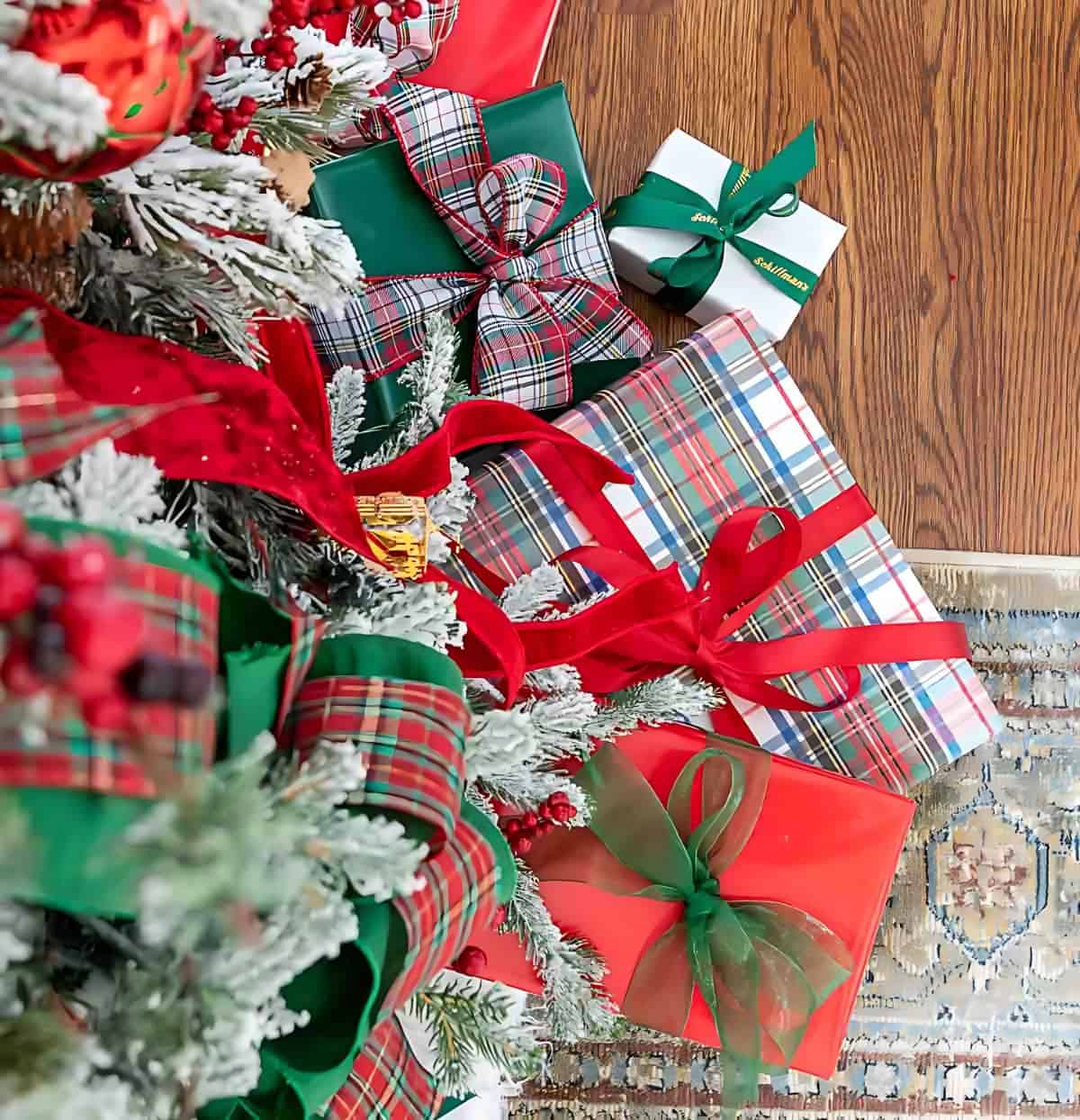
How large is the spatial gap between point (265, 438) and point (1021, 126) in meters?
0.84

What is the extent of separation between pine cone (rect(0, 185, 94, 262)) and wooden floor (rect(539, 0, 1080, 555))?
598 millimetres

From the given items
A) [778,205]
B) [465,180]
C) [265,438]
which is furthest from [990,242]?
[265,438]

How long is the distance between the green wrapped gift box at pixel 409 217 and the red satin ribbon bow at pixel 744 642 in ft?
0.63

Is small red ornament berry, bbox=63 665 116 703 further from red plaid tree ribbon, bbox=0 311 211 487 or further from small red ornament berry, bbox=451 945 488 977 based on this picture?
small red ornament berry, bbox=451 945 488 977

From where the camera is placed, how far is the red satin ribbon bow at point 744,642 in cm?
69

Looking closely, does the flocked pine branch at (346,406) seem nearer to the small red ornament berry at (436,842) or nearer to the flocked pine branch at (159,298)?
the flocked pine branch at (159,298)

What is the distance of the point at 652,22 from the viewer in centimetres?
90

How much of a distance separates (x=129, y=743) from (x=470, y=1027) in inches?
11.8

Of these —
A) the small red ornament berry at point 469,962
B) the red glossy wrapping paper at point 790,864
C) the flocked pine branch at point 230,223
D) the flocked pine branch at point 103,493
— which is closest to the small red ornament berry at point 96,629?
the flocked pine branch at point 103,493

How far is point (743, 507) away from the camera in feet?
2.55

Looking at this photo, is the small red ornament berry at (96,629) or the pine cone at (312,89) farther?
the pine cone at (312,89)

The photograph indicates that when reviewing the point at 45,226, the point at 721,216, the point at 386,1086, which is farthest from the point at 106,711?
the point at 721,216

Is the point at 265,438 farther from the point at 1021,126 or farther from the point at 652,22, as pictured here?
the point at 1021,126

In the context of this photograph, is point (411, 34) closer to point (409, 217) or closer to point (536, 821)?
A: point (409, 217)
